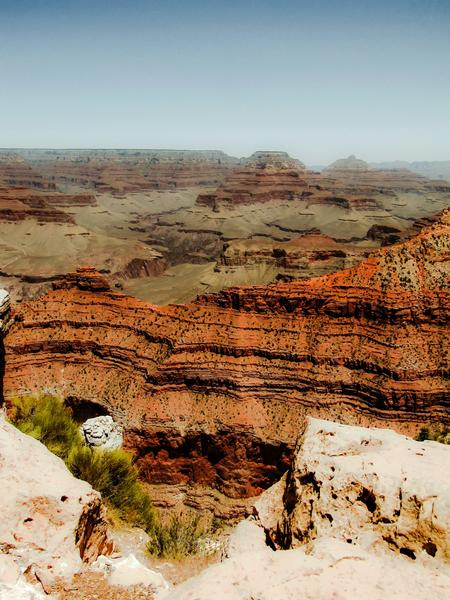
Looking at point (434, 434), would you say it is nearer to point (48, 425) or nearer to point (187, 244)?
point (48, 425)

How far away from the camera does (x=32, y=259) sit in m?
123

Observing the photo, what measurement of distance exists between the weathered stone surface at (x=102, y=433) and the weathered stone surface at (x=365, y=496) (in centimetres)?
1923

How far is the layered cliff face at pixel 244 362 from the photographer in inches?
1345

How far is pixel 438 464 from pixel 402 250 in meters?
32.8

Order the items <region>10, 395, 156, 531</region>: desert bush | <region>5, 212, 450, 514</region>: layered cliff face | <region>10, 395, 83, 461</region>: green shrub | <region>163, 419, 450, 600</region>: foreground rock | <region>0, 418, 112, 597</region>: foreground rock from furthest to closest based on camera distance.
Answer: <region>5, 212, 450, 514</region>: layered cliff face → <region>10, 395, 83, 461</region>: green shrub → <region>10, 395, 156, 531</region>: desert bush → <region>0, 418, 112, 597</region>: foreground rock → <region>163, 419, 450, 600</region>: foreground rock

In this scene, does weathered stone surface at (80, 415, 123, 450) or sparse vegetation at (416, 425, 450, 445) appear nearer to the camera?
sparse vegetation at (416, 425, 450, 445)

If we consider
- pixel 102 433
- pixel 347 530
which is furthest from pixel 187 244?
pixel 347 530

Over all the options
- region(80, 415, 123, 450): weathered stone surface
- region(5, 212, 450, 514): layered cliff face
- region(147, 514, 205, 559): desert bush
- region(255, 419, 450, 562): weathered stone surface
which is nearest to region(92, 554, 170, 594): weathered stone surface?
region(255, 419, 450, 562): weathered stone surface

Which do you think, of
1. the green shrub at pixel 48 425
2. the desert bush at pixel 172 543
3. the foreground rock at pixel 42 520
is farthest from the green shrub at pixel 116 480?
the foreground rock at pixel 42 520

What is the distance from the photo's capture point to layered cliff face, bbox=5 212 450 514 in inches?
1345

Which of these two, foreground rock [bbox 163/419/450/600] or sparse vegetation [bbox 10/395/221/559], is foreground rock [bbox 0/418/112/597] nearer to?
foreground rock [bbox 163/419/450/600]

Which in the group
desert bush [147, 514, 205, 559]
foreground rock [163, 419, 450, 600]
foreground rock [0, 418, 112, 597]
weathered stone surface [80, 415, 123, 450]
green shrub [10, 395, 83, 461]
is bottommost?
weathered stone surface [80, 415, 123, 450]

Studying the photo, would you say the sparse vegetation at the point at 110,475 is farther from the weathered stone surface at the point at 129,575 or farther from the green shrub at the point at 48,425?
the weathered stone surface at the point at 129,575

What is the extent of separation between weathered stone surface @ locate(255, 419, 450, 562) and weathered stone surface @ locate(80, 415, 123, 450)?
1923 cm
